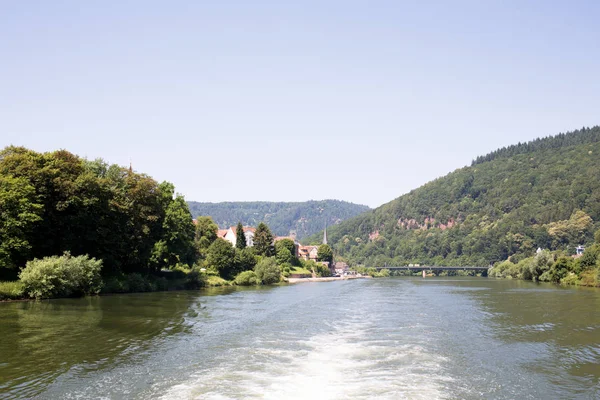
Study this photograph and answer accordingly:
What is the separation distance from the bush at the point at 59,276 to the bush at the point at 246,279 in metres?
38.2

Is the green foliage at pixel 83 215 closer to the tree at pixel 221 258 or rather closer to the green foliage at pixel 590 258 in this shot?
the tree at pixel 221 258

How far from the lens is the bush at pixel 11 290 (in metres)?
46.2

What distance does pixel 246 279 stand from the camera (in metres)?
92.2

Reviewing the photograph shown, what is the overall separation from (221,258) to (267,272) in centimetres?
1038

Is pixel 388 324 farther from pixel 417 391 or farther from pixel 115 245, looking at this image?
pixel 115 245

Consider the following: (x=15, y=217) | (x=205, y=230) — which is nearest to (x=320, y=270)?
(x=205, y=230)

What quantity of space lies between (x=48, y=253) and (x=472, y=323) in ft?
138

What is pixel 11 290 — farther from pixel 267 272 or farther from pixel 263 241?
pixel 263 241

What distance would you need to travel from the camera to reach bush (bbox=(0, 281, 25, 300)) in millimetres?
46188

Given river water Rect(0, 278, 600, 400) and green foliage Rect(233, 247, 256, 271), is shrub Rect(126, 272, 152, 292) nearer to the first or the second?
river water Rect(0, 278, 600, 400)

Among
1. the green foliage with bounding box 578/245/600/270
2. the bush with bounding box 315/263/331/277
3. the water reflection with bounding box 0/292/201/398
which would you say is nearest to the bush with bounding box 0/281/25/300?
the water reflection with bounding box 0/292/201/398

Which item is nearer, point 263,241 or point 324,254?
point 263,241

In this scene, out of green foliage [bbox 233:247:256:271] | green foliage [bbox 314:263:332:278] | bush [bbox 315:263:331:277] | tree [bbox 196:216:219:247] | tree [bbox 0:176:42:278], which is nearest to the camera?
tree [bbox 0:176:42:278]

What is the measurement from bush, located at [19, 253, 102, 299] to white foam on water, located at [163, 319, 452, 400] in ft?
92.4
